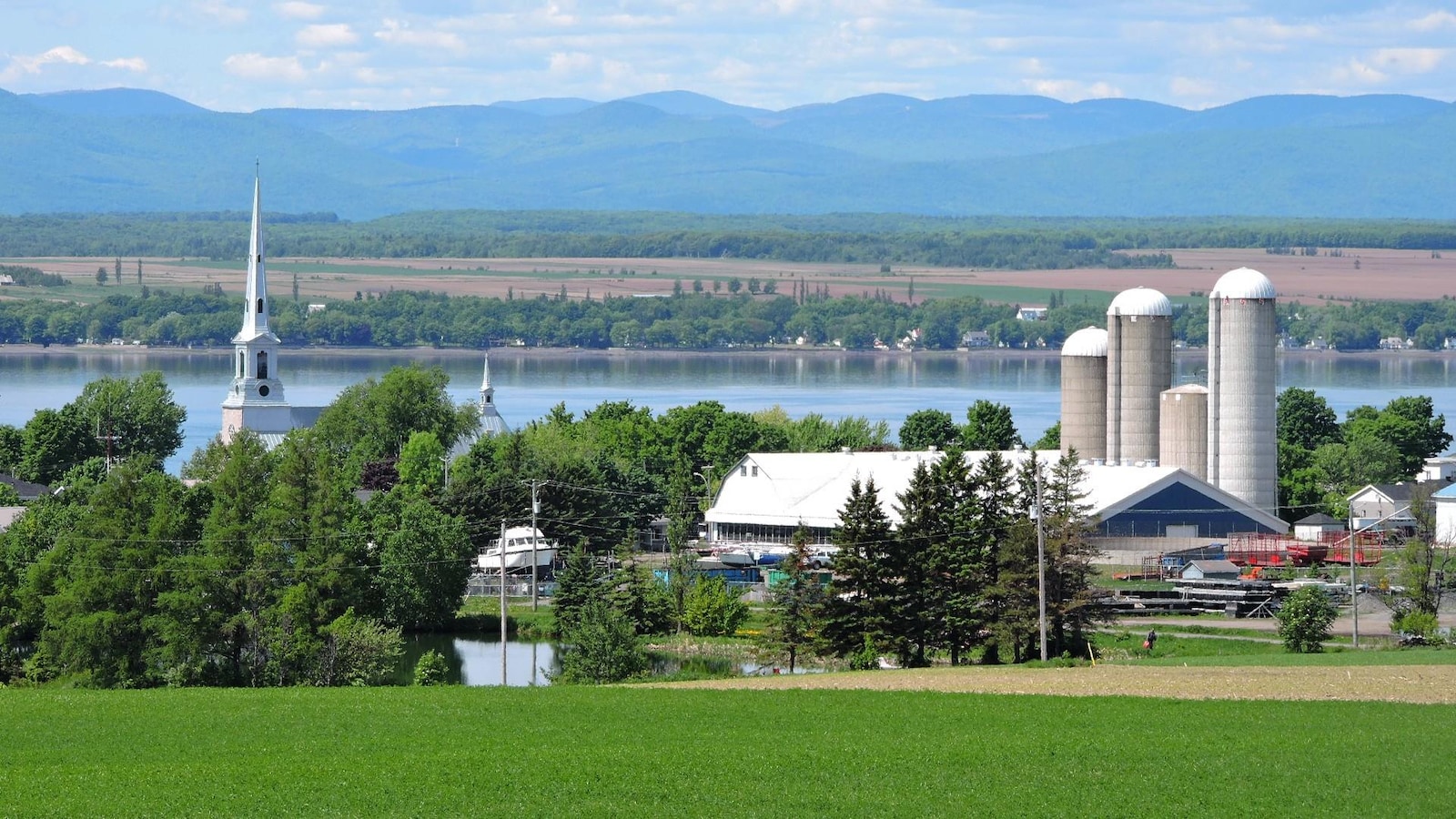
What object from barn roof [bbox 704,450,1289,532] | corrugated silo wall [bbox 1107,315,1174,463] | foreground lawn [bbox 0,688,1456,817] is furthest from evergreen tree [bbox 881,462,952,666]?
corrugated silo wall [bbox 1107,315,1174,463]

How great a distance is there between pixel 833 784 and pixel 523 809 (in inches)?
159

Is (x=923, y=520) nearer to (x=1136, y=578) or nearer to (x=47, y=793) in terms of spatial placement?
(x=1136, y=578)

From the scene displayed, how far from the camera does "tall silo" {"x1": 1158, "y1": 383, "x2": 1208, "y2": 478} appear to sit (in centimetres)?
8325

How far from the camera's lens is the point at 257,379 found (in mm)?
111250

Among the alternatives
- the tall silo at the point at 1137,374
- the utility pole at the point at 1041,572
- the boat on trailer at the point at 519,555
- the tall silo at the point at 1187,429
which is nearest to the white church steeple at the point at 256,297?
the boat on trailer at the point at 519,555

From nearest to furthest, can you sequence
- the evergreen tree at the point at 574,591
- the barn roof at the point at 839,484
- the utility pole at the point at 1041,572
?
the utility pole at the point at 1041,572, the evergreen tree at the point at 574,591, the barn roof at the point at 839,484

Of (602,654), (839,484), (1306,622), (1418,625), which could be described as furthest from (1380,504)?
(602,654)

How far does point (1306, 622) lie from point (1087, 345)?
38.2m

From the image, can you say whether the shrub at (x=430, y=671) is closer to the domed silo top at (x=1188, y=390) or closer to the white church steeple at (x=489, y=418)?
the domed silo top at (x=1188, y=390)

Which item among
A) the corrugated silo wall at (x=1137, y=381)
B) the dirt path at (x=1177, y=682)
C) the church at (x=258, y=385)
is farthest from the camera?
the church at (x=258, y=385)

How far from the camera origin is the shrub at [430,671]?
48938 millimetres

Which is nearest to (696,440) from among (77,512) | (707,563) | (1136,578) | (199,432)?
(707,563)

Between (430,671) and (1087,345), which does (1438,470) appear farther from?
(430,671)

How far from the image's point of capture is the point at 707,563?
75.2 m
